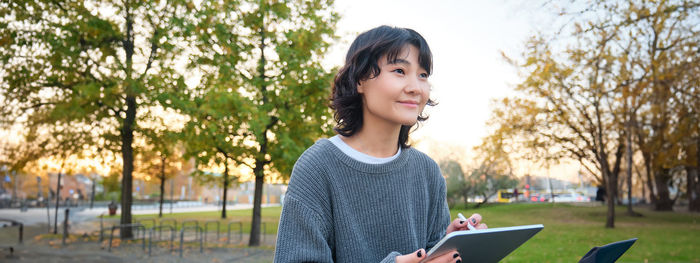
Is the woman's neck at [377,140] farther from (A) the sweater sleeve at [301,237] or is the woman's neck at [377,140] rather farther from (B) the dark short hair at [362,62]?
(A) the sweater sleeve at [301,237]

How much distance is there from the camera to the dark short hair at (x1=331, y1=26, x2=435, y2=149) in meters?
1.75

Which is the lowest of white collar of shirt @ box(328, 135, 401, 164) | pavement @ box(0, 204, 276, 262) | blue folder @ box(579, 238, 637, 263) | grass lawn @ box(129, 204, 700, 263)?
pavement @ box(0, 204, 276, 262)

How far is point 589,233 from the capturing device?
16922 mm

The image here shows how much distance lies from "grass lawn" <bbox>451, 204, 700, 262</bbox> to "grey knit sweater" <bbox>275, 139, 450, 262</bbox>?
325 cm

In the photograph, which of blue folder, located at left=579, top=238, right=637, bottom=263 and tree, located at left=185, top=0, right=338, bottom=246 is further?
tree, located at left=185, top=0, right=338, bottom=246

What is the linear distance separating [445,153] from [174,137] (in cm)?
1397

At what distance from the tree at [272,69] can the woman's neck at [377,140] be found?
1046cm

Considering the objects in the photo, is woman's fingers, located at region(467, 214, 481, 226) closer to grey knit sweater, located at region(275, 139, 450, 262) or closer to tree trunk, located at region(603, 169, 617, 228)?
grey knit sweater, located at region(275, 139, 450, 262)

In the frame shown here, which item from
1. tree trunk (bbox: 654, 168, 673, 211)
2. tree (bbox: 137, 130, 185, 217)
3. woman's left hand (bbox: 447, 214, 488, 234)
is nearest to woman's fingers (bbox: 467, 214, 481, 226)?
woman's left hand (bbox: 447, 214, 488, 234)

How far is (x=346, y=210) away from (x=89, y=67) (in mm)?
14072

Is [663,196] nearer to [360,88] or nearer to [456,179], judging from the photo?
[456,179]

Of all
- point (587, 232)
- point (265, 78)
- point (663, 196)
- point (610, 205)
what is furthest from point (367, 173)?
point (663, 196)

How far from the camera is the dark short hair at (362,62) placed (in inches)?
69.0

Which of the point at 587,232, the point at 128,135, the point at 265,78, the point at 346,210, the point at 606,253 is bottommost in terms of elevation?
the point at 587,232
